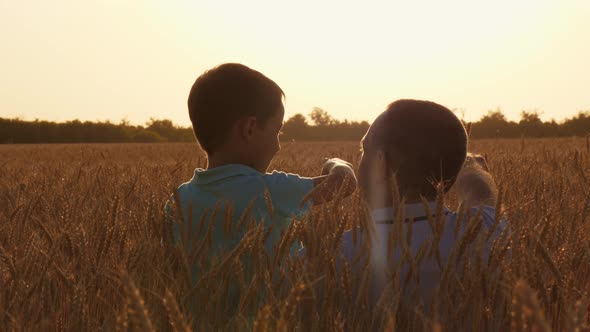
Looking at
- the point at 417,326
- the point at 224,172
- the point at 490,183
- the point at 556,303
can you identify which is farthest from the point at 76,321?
the point at 490,183

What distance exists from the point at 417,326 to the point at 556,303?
22 cm

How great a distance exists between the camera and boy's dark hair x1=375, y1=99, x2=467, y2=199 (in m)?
1.73

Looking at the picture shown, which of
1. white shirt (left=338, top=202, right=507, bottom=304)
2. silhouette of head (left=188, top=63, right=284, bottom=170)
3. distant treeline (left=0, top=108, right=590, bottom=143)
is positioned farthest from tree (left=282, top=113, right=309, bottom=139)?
white shirt (left=338, top=202, right=507, bottom=304)

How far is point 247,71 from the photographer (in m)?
2.22

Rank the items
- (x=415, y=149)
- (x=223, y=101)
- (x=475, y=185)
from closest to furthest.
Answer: (x=415, y=149), (x=475, y=185), (x=223, y=101)

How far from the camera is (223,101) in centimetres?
216

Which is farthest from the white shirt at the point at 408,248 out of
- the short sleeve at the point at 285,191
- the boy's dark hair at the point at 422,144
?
the short sleeve at the point at 285,191

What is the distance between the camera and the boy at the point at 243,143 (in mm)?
2045

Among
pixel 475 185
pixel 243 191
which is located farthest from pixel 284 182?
pixel 475 185

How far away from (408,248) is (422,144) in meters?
0.77

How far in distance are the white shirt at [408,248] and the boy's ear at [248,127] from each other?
24.1 inches

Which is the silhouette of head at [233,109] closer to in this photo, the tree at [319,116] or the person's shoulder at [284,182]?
the person's shoulder at [284,182]

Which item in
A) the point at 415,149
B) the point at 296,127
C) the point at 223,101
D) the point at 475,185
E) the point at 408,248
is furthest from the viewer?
the point at 296,127

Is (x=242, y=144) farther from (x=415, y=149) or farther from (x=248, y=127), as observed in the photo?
(x=415, y=149)
